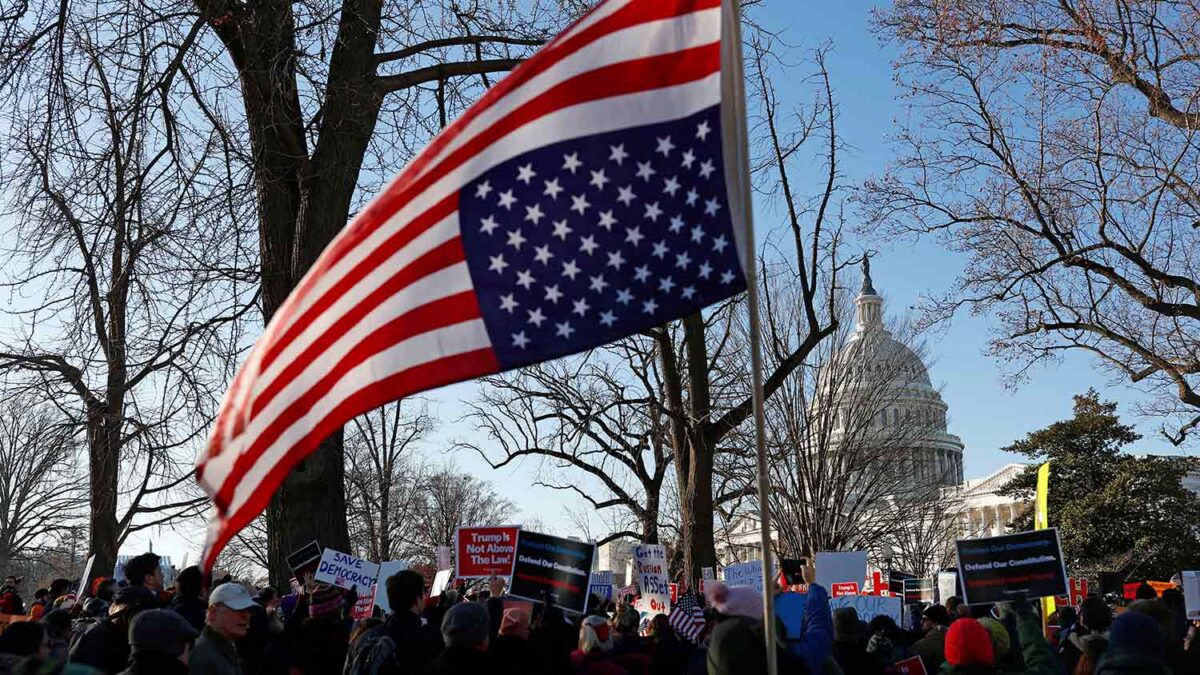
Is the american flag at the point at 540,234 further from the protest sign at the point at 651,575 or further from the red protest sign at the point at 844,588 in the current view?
the red protest sign at the point at 844,588

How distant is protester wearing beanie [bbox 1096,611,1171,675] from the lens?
239 inches

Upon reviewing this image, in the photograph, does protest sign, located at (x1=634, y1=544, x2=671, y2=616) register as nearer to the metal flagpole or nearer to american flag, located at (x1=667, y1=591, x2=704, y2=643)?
american flag, located at (x1=667, y1=591, x2=704, y2=643)

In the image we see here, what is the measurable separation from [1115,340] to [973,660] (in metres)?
12.9

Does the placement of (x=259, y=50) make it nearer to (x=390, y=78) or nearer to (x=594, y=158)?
(x=390, y=78)

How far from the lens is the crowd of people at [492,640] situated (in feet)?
18.6

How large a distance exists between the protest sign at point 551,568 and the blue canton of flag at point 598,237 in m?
6.40

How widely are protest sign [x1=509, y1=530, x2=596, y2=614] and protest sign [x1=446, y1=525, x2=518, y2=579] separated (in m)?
3.63

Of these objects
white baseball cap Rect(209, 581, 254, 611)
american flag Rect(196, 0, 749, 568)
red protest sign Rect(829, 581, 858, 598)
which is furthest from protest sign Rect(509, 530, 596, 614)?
red protest sign Rect(829, 581, 858, 598)

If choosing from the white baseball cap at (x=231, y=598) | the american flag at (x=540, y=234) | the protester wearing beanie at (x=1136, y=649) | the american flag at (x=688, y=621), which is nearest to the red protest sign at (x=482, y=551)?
the american flag at (x=688, y=621)

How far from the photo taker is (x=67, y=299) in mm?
11070

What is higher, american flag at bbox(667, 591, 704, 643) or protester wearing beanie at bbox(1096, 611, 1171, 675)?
american flag at bbox(667, 591, 704, 643)

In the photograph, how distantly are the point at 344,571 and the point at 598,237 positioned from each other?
7678 millimetres

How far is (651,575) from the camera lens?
59.5 feet

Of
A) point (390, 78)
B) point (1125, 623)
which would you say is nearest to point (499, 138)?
point (1125, 623)
